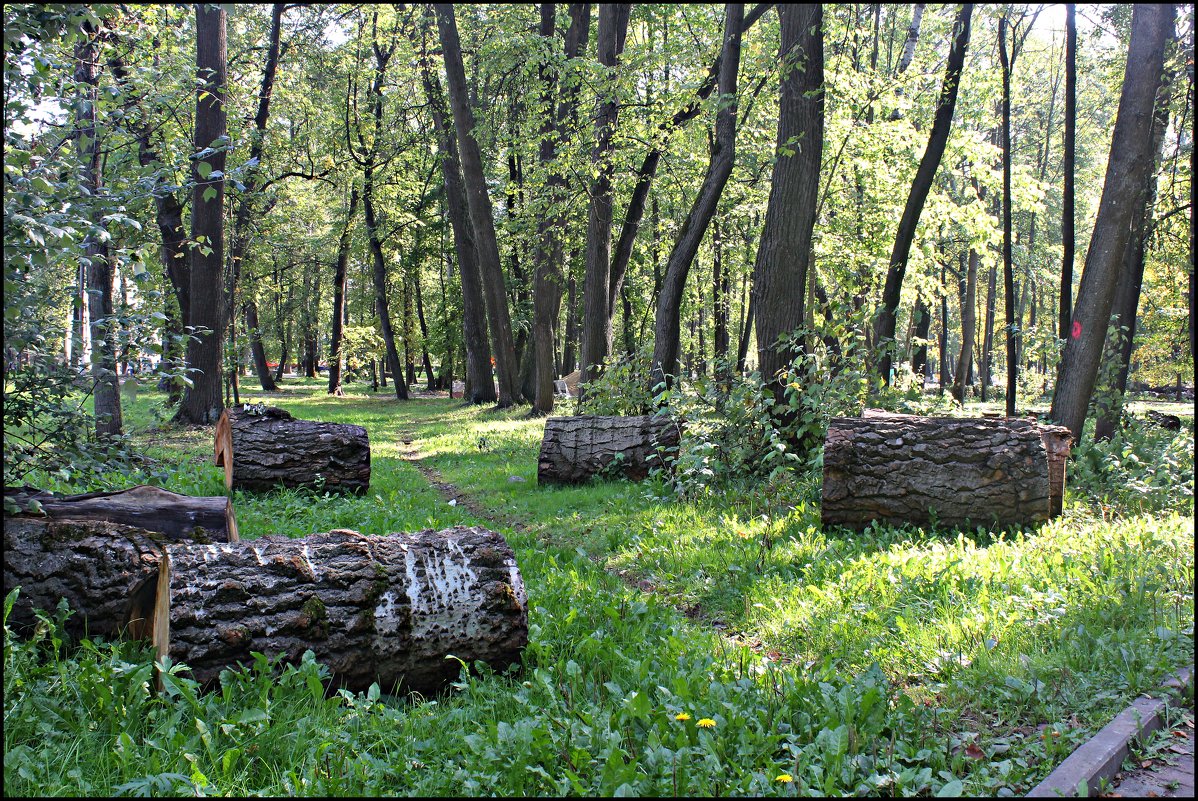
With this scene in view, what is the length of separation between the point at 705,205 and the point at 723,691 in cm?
913

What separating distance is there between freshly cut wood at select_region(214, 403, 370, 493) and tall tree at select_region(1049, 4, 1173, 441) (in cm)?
824

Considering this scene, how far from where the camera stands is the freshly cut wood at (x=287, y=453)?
8.72 metres

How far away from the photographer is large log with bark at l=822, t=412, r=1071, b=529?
6613 millimetres

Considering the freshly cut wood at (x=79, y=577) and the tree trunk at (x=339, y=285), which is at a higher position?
the tree trunk at (x=339, y=285)

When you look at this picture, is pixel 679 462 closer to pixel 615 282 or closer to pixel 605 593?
pixel 605 593

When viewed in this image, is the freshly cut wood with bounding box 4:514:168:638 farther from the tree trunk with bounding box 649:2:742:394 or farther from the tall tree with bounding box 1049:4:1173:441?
the tall tree with bounding box 1049:4:1173:441

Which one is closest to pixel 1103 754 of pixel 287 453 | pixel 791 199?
pixel 791 199

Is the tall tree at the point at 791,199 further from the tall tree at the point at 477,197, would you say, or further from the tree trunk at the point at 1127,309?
the tall tree at the point at 477,197

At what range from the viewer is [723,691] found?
3.52 meters

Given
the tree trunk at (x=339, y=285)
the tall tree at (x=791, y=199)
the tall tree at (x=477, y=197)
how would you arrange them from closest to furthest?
the tall tree at (x=791, y=199), the tall tree at (x=477, y=197), the tree trunk at (x=339, y=285)

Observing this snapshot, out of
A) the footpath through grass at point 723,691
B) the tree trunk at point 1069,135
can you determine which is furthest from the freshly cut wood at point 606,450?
the tree trunk at point 1069,135

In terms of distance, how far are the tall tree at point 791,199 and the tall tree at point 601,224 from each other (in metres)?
5.80

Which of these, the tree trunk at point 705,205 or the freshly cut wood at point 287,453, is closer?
the freshly cut wood at point 287,453

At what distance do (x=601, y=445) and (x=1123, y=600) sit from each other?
6.38 meters
